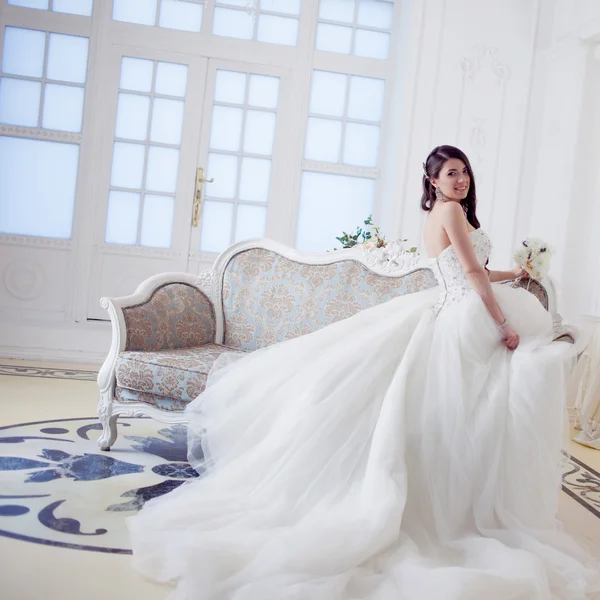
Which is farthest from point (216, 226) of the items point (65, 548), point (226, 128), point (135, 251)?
point (65, 548)

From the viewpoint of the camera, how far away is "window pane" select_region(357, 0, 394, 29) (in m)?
6.24

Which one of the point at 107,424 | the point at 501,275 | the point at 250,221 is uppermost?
the point at 250,221

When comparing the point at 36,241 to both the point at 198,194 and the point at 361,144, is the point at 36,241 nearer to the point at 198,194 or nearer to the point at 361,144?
the point at 198,194

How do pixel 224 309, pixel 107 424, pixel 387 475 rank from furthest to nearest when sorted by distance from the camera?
pixel 224 309, pixel 107 424, pixel 387 475

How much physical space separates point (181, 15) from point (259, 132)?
3.83 ft

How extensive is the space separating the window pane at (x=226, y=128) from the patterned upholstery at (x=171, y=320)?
9.04 feet

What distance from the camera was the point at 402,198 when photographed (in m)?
5.84

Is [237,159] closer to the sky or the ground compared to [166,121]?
closer to the ground

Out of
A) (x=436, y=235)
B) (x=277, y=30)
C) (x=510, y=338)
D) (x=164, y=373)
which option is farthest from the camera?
(x=277, y=30)

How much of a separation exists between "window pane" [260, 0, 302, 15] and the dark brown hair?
3801mm

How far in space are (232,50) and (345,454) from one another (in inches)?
183

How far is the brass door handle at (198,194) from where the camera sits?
239 inches

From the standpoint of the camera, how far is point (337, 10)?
6188 millimetres

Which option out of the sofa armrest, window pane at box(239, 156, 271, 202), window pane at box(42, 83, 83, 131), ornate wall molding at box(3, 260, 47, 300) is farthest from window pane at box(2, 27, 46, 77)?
the sofa armrest
